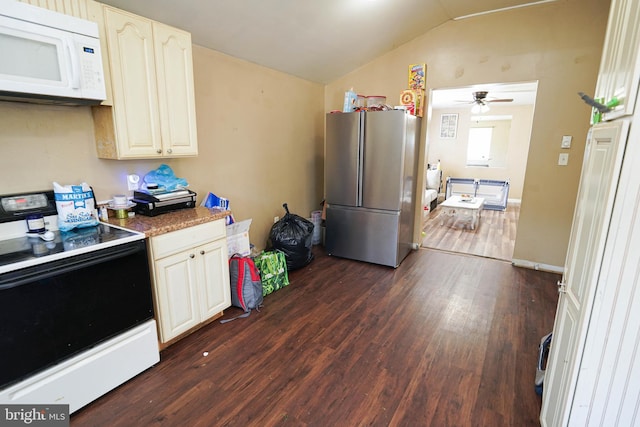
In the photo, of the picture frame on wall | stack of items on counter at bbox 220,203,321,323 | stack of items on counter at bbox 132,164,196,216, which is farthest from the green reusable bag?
the picture frame on wall

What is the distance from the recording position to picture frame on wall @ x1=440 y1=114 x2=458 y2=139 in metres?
7.88

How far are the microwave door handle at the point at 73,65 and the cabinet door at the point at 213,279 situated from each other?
1170 millimetres

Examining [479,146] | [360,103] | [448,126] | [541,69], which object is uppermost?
[541,69]

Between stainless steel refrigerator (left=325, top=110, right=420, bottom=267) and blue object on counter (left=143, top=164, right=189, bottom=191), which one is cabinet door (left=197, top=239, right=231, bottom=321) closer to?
blue object on counter (left=143, top=164, right=189, bottom=191)

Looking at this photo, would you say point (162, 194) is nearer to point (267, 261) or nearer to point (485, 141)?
point (267, 261)

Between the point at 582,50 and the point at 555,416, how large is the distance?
3.33m

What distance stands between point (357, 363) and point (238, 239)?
1.51 metres

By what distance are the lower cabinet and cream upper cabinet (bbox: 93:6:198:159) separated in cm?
61

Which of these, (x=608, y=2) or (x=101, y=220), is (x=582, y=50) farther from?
(x=101, y=220)

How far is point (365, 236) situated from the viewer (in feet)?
11.9

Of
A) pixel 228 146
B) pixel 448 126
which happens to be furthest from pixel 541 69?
pixel 448 126

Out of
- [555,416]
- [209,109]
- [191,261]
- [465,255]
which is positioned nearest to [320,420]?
[555,416]

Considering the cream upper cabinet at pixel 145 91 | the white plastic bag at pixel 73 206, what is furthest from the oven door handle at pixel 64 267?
the cream upper cabinet at pixel 145 91

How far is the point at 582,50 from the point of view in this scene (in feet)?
9.96
